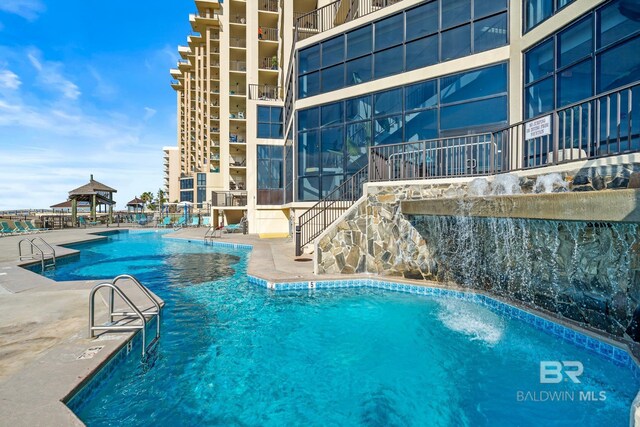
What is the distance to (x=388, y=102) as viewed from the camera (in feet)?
41.4

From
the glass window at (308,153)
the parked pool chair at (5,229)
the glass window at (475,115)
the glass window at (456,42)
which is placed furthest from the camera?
the parked pool chair at (5,229)

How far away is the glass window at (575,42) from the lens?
794cm

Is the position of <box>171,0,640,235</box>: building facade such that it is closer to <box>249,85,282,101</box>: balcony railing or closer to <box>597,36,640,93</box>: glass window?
<box>597,36,640,93</box>: glass window

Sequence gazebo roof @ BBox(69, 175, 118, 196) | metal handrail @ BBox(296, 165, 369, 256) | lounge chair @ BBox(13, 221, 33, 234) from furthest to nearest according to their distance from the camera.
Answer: gazebo roof @ BBox(69, 175, 118, 196), lounge chair @ BBox(13, 221, 33, 234), metal handrail @ BBox(296, 165, 369, 256)

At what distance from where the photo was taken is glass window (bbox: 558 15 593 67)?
7938 mm

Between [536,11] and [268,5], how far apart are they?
23168mm

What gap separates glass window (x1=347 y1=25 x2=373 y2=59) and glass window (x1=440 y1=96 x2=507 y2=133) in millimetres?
4417

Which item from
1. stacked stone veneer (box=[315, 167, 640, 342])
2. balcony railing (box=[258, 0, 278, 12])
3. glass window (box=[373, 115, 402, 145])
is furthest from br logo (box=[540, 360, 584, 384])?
balcony railing (box=[258, 0, 278, 12])

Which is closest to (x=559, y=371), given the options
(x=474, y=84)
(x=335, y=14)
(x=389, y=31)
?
(x=474, y=84)

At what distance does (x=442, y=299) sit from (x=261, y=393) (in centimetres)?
539

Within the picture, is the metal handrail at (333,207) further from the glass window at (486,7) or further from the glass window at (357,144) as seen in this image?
the glass window at (486,7)

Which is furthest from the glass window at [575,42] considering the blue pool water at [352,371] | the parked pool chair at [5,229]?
the parked pool chair at [5,229]

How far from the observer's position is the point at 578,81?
27.1 feet

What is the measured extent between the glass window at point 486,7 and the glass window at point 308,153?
294 inches
